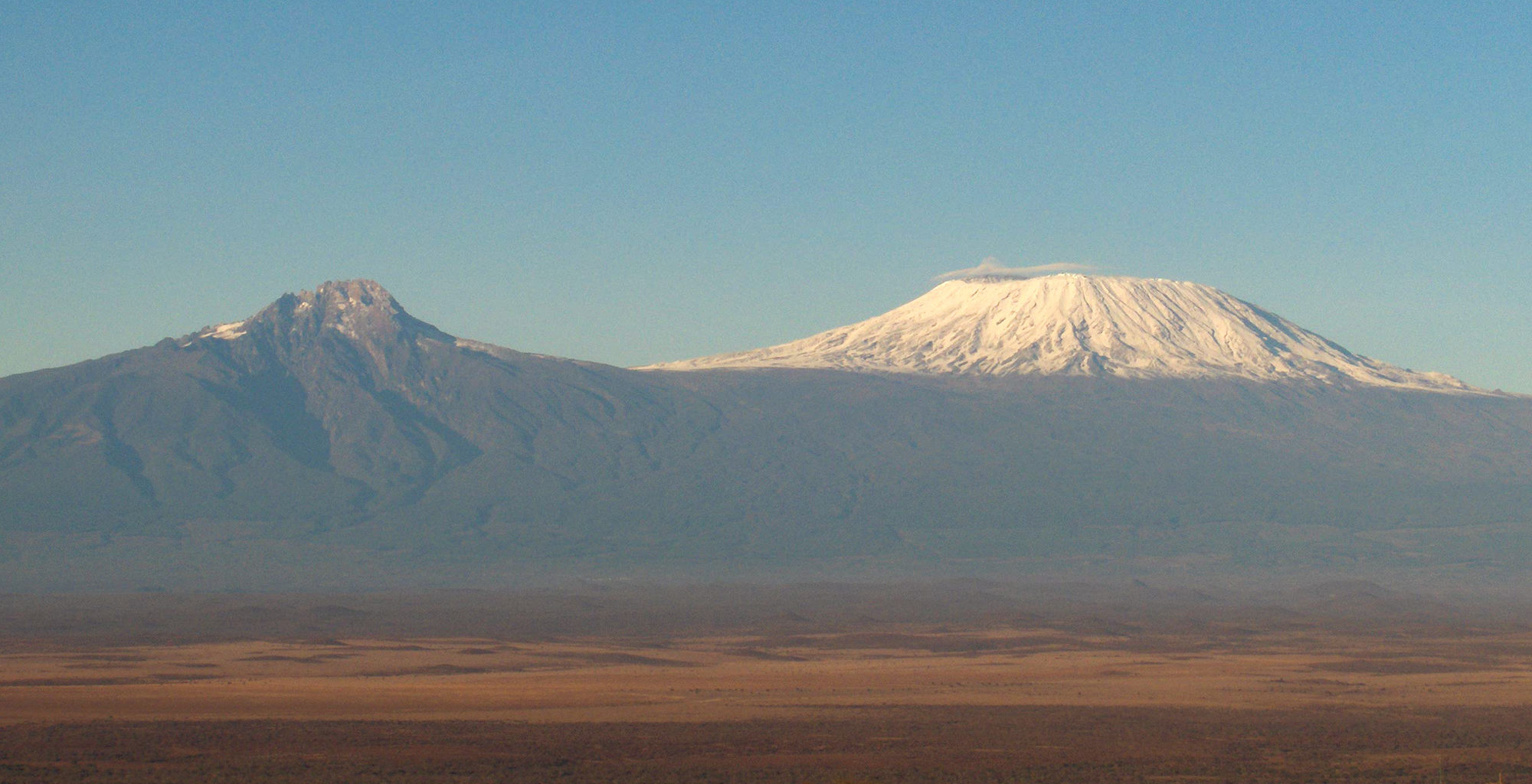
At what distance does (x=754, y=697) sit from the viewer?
2557 inches

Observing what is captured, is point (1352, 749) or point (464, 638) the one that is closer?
point (1352, 749)

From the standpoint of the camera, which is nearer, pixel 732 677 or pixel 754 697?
pixel 754 697

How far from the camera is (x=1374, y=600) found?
14600 cm

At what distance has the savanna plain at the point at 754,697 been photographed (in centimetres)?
4803

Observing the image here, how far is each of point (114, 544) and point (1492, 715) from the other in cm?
16349

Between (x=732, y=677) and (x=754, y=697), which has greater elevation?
(x=732, y=677)

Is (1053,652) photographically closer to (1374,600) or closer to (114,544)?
(1374,600)

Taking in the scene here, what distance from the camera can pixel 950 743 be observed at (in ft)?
173

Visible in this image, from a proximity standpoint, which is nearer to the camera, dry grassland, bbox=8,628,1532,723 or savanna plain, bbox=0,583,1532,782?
savanna plain, bbox=0,583,1532,782

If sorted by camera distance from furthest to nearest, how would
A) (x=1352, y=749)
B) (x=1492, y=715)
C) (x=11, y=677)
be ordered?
1. (x=11, y=677)
2. (x=1492, y=715)
3. (x=1352, y=749)

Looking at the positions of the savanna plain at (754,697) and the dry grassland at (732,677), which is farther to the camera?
the dry grassland at (732,677)

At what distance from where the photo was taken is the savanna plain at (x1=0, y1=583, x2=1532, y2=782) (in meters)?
48.0

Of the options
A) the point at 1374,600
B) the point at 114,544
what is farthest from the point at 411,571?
the point at 1374,600

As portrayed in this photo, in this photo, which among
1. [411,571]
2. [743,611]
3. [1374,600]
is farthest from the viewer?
[411,571]
